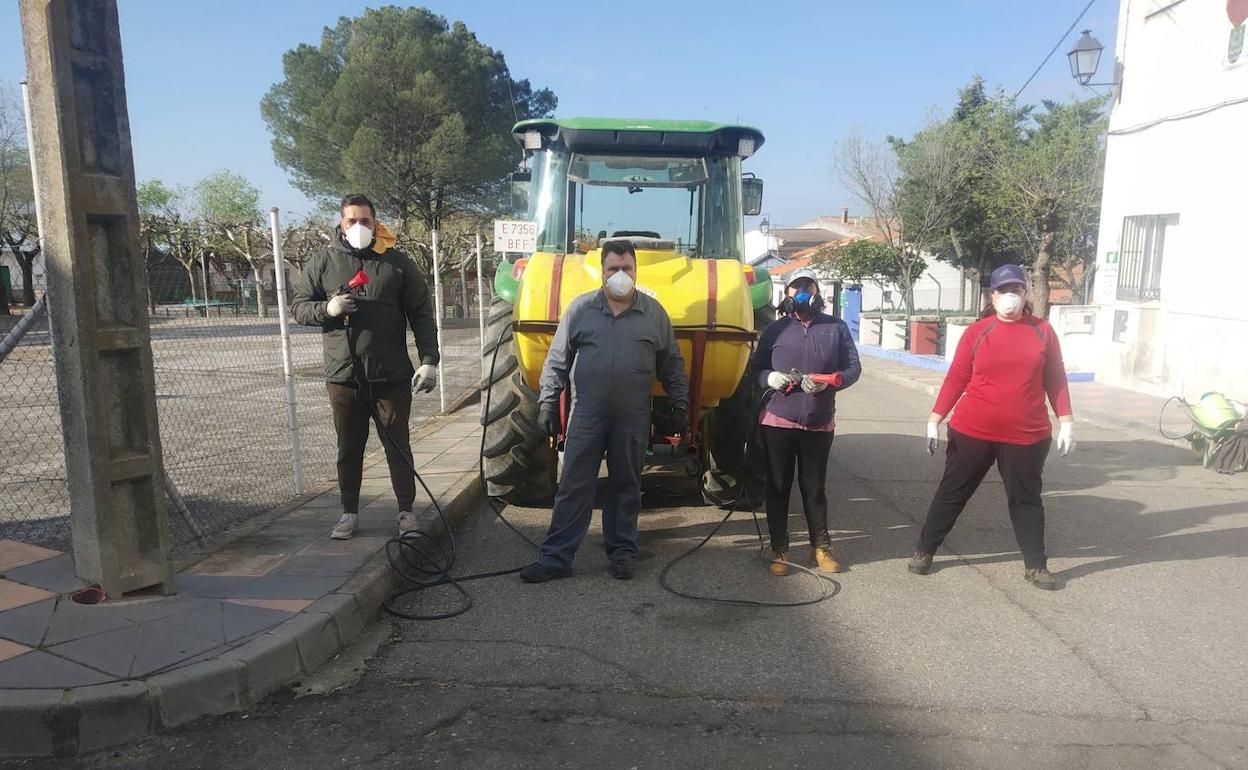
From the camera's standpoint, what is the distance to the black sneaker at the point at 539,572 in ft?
14.7

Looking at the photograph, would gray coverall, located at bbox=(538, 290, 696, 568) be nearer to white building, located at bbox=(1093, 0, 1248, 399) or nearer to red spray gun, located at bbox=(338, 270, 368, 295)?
red spray gun, located at bbox=(338, 270, 368, 295)

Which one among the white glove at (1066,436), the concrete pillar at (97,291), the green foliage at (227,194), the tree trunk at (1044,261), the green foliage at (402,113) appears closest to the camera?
the concrete pillar at (97,291)

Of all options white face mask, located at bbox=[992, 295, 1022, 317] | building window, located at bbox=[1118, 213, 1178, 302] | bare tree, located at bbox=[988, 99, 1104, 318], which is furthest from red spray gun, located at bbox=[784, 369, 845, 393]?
bare tree, located at bbox=[988, 99, 1104, 318]

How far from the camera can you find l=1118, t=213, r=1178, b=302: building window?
12562mm

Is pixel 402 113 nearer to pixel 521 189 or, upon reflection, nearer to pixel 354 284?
pixel 521 189

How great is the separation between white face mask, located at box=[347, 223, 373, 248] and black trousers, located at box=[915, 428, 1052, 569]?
356 centimetres

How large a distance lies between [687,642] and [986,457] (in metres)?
2.13

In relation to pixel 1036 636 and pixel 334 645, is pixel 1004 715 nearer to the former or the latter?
pixel 1036 636

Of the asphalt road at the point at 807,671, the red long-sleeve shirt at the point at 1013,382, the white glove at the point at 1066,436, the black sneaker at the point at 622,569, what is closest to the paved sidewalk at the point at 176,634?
the asphalt road at the point at 807,671

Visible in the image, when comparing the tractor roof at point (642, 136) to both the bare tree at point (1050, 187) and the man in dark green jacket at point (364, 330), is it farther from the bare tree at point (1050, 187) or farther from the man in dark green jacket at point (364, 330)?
the bare tree at point (1050, 187)

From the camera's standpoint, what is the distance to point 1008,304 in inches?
176

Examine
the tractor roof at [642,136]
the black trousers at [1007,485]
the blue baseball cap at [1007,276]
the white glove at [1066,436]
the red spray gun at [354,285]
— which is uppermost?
the tractor roof at [642,136]

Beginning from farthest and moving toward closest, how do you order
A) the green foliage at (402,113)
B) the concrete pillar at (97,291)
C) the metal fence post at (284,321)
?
1. the green foliage at (402,113)
2. the metal fence post at (284,321)
3. the concrete pillar at (97,291)

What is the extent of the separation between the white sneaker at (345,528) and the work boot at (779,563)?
2531 millimetres
